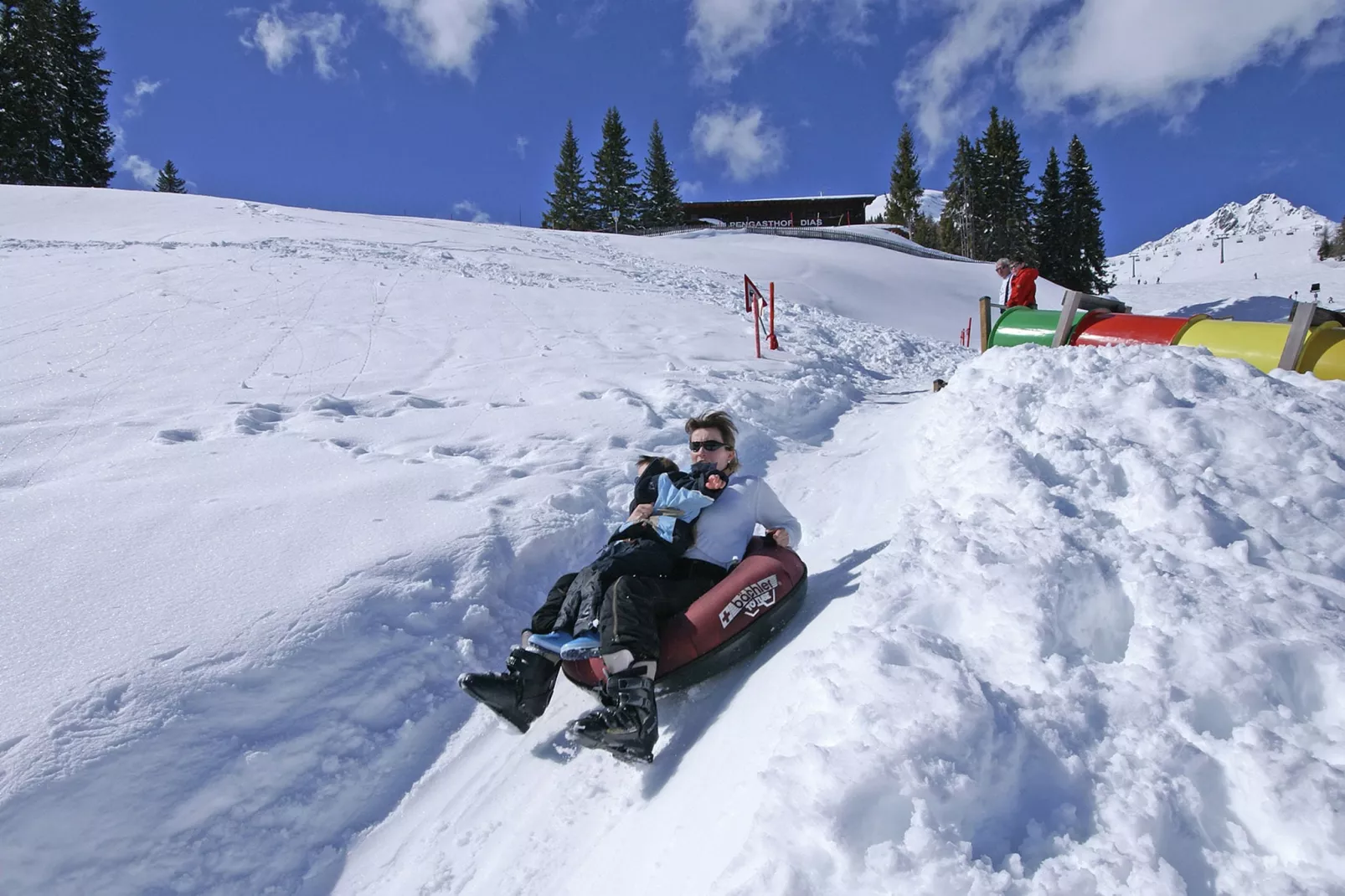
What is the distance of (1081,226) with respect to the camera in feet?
137

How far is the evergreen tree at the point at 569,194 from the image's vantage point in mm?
48500

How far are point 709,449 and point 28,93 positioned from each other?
4460 cm

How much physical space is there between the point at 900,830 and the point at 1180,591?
5.08 ft

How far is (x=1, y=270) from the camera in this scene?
39.8ft

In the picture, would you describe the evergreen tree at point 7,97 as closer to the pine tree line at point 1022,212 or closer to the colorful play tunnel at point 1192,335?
the colorful play tunnel at point 1192,335

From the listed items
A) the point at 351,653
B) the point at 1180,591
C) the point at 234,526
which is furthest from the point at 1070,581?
the point at 234,526

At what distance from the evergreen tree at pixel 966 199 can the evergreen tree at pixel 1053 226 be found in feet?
13.9

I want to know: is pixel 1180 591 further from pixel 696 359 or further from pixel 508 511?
pixel 696 359

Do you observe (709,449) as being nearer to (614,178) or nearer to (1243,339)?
(1243,339)

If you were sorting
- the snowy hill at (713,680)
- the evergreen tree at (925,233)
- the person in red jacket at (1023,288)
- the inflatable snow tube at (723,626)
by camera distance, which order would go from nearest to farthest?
1. the snowy hill at (713,680)
2. the inflatable snow tube at (723,626)
3. the person in red jacket at (1023,288)
4. the evergreen tree at (925,233)

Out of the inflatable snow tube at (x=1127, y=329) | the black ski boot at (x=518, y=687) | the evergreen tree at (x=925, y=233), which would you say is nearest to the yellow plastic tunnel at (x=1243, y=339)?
the inflatable snow tube at (x=1127, y=329)

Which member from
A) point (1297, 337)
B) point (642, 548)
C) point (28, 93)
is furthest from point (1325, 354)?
point (28, 93)

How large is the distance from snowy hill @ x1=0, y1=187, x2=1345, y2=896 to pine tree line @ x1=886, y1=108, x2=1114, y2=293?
40826 millimetres

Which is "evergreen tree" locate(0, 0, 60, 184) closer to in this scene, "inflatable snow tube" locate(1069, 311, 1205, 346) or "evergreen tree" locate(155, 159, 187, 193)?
"evergreen tree" locate(155, 159, 187, 193)
